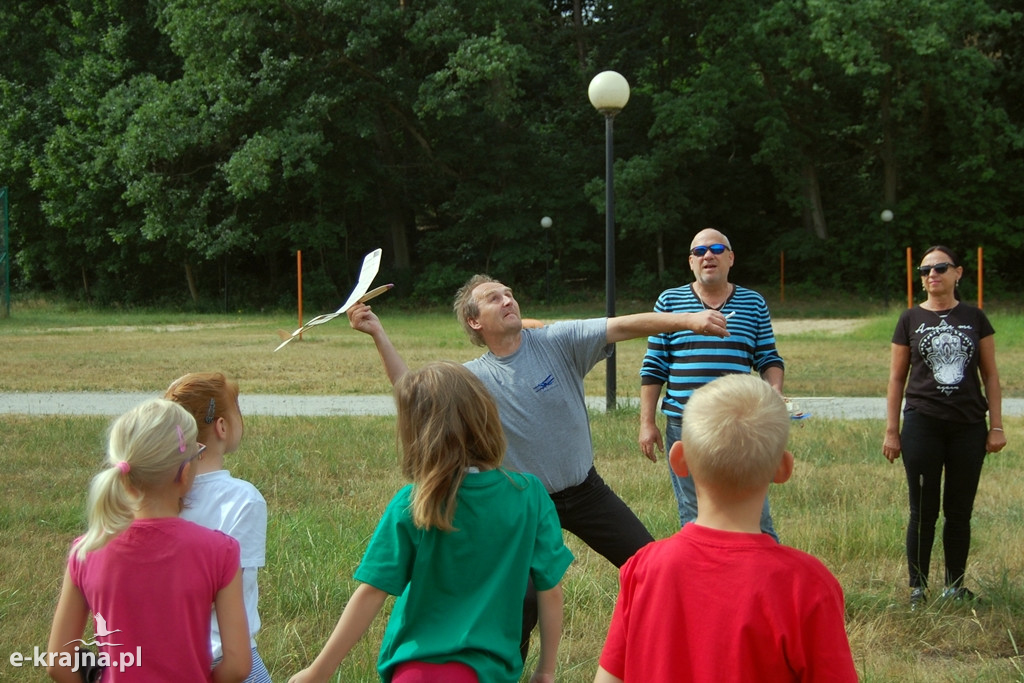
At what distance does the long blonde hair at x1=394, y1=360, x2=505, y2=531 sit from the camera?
250cm

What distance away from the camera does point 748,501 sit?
7.02 feet

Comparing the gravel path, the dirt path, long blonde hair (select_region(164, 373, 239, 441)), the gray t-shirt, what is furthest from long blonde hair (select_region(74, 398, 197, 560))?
the dirt path

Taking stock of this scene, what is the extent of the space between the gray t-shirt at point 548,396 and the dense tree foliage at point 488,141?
29519 mm

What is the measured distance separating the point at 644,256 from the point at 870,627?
122ft

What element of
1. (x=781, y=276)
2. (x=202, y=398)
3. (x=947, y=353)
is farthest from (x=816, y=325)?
(x=202, y=398)

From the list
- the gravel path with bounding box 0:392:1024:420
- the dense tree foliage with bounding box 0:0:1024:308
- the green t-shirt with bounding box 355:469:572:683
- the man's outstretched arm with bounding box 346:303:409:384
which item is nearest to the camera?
the green t-shirt with bounding box 355:469:572:683

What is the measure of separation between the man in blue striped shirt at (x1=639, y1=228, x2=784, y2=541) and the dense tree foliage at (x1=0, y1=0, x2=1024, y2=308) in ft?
94.1

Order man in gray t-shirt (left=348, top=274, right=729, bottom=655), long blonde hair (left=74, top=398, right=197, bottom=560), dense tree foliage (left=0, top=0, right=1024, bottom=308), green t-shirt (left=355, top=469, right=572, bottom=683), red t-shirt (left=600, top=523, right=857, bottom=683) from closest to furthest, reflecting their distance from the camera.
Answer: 1. red t-shirt (left=600, top=523, right=857, bottom=683)
2. long blonde hair (left=74, top=398, right=197, bottom=560)
3. green t-shirt (left=355, top=469, right=572, bottom=683)
4. man in gray t-shirt (left=348, top=274, right=729, bottom=655)
5. dense tree foliage (left=0, top=0, right=1024, bottom=308)

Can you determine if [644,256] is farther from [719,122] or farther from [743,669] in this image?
[743,669]

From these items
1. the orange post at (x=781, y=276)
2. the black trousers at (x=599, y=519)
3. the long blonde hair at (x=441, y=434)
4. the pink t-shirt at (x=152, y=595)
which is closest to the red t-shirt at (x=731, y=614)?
the long blonde hair at (x=441, y=434)

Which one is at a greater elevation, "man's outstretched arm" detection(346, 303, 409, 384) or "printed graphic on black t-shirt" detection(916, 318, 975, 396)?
"man's outstretched arm" detection(346, 303, 409, 384)

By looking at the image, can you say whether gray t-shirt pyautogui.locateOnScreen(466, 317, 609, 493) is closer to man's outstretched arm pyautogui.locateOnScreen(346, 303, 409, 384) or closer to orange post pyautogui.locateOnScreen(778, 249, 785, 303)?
man's outstretched arm pyautogui.locateOnScreen(346, 303, 409, 384)


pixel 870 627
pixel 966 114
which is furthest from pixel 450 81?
pixel 870 627

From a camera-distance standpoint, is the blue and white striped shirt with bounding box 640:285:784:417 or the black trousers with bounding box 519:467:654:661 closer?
the black trousers with bounding box 519:467:654:661
